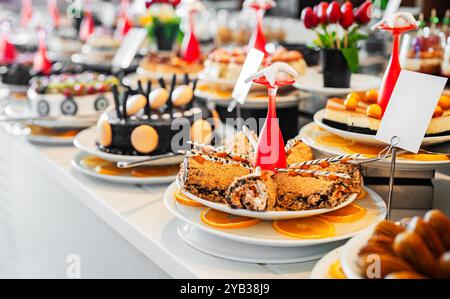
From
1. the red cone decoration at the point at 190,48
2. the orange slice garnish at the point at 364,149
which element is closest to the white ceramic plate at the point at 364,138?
the orange slice garnish at the point at 364,149

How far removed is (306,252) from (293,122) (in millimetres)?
906

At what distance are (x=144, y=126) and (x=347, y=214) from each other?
0.65 meters

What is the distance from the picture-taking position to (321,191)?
1.05m

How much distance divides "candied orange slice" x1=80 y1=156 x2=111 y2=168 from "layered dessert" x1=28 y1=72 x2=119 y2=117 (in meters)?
0.38

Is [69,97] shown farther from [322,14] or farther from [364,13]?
[364,13]

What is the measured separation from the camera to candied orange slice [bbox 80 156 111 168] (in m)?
1.60

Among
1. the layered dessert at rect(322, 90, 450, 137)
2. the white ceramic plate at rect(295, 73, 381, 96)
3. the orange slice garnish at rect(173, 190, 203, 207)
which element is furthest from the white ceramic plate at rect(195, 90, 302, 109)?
the orange slice garnish at rect(173, 190, 203, 207)

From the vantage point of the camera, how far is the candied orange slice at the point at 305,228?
1.02 m

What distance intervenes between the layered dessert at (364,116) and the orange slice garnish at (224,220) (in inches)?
16.2

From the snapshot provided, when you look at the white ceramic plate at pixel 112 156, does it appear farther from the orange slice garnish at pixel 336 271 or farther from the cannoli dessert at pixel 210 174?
the orange slice garnish at pixel 336 271

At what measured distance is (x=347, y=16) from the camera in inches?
68.4

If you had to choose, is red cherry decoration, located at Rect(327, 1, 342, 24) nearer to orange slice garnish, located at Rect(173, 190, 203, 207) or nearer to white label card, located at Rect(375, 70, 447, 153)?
white label card, located at Rect(375, 70, 447, 153)

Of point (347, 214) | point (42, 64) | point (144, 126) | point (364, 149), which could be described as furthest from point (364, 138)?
point (42, 64)
